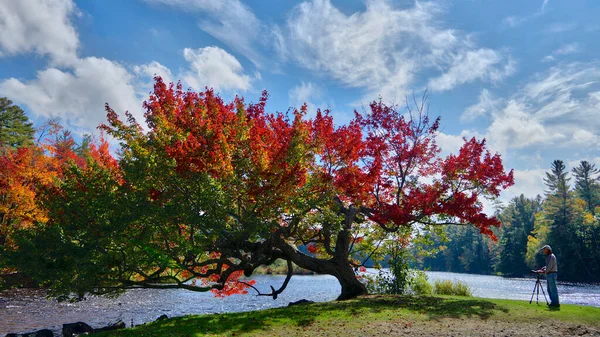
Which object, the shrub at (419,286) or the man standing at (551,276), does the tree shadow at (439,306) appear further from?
the shrub at (419,286)

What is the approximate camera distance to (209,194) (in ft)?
39.5

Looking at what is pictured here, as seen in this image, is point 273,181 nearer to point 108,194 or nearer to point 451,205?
point 108,194

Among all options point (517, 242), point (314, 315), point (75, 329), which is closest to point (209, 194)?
point (314, 315)

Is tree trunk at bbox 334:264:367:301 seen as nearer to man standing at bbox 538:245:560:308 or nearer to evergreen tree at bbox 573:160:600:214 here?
man standing at bbox 538:245:560:308

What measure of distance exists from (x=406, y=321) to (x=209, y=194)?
7.93 metres

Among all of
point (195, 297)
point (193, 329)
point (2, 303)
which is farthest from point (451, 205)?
point (2, 303)

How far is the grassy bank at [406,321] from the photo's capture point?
11.2m

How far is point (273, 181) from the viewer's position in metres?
12.9

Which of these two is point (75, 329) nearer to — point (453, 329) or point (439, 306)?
point (439, 306)

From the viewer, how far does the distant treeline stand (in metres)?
61.2

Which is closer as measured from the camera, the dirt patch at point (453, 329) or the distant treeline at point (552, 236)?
the dirt patch at point (453, 329)

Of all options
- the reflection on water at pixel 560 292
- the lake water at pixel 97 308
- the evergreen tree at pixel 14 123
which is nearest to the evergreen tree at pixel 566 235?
the reflection on water at pixel 560 292

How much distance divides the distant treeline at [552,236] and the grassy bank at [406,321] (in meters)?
7.37

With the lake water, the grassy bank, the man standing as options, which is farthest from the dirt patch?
the lake water
